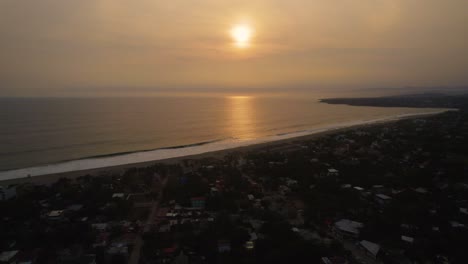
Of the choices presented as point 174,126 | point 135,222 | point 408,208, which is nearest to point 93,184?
point 135,222

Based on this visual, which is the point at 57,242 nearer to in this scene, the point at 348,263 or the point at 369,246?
the point at 348,263

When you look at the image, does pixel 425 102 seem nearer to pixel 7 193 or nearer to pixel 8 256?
pixel 7 193

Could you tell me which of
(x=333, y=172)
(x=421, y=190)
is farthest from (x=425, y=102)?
(x=421, y=190)

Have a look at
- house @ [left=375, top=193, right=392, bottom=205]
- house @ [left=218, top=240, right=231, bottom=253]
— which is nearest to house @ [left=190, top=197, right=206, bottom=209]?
house @ [left=218, top=240, right=231, bottom=253]

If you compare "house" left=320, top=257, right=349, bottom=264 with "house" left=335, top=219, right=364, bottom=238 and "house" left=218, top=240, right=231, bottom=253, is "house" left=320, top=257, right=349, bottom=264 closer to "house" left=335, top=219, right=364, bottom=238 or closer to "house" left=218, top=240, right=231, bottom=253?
"house" left=335, top=219, right=364, bottom=238

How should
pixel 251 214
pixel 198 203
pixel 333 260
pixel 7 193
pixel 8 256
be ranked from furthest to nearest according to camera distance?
pixel 7 193 → pixel 198 203 → pixel 251 214 → pixel 8 256 → pixel 333 260

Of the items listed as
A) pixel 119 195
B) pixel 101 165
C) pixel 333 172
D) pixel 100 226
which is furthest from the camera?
pixel 101 165

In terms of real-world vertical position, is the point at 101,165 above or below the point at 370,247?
below
